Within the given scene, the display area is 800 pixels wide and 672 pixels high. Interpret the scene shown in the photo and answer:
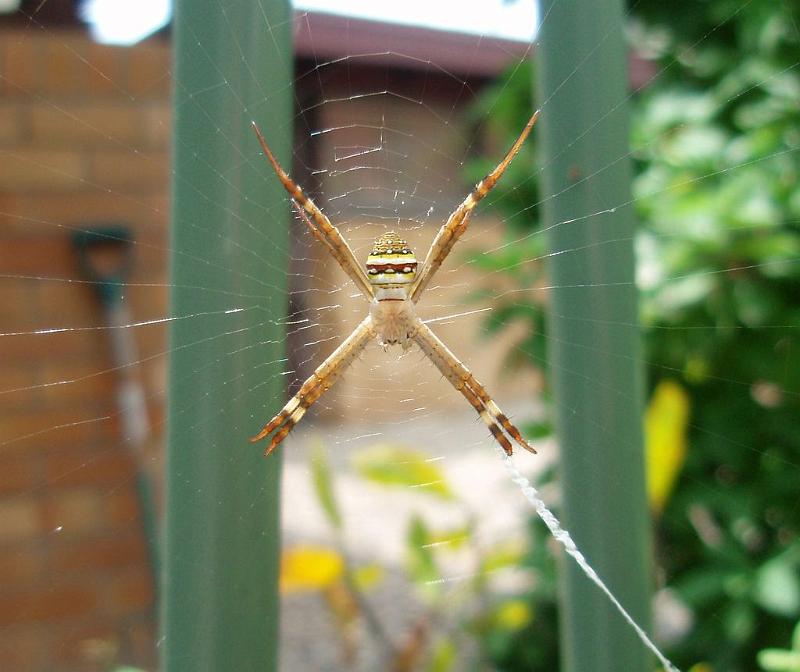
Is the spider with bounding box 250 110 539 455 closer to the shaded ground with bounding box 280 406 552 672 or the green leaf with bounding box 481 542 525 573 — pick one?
the shaded ground with bounding box 280 406 552 672

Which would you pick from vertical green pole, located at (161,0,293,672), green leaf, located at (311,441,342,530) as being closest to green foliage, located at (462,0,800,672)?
green leaf, located at (311,441,342,530)

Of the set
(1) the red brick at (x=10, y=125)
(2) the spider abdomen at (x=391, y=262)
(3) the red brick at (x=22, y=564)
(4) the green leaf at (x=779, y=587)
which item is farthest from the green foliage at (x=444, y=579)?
(1) the red brick at (x=10, y=125)

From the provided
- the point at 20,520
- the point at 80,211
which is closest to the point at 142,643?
the point at 20,520

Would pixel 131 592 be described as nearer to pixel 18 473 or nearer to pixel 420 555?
pixel 18 473

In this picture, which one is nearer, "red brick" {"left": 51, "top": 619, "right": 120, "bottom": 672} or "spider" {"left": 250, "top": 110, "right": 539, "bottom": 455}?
"spider" {"left": 250, "top": 110, "right": 539, "bottom": 455}

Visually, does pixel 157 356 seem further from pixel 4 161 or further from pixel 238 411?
pixel 238 411

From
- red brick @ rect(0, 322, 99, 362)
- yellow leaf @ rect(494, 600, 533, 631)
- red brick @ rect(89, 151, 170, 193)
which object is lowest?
Answer: yellow leaf @ rect(494, 600, 533, 631)
